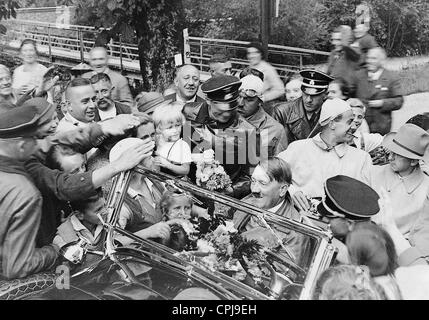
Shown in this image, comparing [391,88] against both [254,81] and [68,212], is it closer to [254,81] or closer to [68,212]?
[254,81]

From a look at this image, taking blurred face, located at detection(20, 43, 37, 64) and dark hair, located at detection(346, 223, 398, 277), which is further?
Answer: blurred face, located at detection(20, 43, 37, 64)

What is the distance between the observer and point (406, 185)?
9.15 ft

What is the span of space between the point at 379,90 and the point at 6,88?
6.09 ft

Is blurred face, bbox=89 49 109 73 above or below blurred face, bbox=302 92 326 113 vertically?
above

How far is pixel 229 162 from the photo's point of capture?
121 inches

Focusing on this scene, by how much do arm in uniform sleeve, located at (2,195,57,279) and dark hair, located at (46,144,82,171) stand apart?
0.23 metres

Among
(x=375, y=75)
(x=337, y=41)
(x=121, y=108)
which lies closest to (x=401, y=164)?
(x=375, y=75)

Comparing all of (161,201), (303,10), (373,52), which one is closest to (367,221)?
(161,201)

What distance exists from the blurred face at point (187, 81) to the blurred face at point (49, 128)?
77cm

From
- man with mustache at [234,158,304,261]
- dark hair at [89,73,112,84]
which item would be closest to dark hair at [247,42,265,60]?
man with mustache at [234,158,304,261]

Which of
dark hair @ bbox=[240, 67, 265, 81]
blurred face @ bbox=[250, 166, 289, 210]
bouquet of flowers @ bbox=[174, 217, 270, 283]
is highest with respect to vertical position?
dark hair @ bbox=[240, 67, 265, 81]

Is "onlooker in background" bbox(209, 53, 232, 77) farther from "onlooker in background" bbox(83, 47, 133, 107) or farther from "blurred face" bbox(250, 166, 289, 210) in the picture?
"blurred face" bbox(250, 166, 289, 210)

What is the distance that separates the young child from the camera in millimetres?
2967

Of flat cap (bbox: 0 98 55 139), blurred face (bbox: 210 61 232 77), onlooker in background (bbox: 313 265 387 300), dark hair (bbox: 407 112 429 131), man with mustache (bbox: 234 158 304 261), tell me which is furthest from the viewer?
blurred face (bbox: 210 61 232 77)
